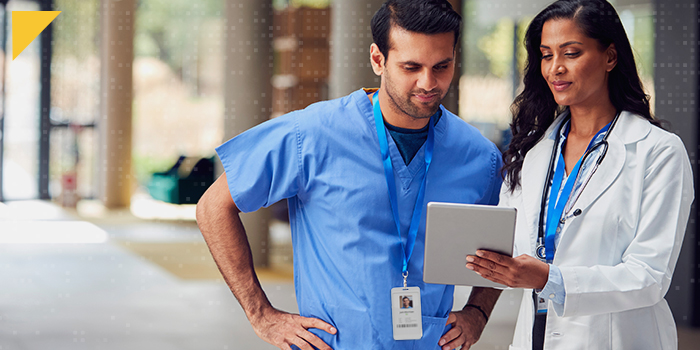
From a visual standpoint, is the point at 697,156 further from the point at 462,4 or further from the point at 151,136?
the point at 151,136

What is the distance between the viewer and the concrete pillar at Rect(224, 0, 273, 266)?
6.71 m

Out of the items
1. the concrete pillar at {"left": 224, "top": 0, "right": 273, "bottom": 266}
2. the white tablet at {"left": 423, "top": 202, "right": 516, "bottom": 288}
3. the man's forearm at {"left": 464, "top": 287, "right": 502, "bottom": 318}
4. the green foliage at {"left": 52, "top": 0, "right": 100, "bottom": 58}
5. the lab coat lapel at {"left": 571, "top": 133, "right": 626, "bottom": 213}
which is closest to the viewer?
the white tablet at {"left": 423, "top": 202, "right": 516, "bottom": 288}

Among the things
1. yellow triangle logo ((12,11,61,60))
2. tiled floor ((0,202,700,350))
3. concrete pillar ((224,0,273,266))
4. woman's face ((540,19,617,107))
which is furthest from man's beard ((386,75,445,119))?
yellow triangle logo ((12,11,61,60))

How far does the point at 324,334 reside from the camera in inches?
66.2

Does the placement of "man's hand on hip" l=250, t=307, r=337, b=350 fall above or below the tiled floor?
above

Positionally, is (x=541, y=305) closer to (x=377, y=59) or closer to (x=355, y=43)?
(x=377, y=59)

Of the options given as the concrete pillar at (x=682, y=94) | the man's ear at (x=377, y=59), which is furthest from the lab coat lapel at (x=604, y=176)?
the concrete pillar at (x=682, y=94)

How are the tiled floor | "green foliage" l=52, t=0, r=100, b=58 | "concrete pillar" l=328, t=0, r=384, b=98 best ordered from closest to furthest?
the tiled floor
"concrete pillar" l=328, t=0, r=384, b=98
"green foliage" l=52, t=0, r=100, b=58

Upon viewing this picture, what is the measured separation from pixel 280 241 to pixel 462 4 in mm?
4009

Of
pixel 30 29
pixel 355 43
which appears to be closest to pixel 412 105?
pixel 355 43

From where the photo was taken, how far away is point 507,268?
1446mm

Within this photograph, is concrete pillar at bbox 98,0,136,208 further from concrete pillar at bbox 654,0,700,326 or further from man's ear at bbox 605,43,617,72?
man's ear at bbox 605,43,617,72

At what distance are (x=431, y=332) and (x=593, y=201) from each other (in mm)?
493

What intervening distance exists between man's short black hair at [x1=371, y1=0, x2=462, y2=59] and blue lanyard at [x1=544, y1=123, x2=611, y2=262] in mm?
424
